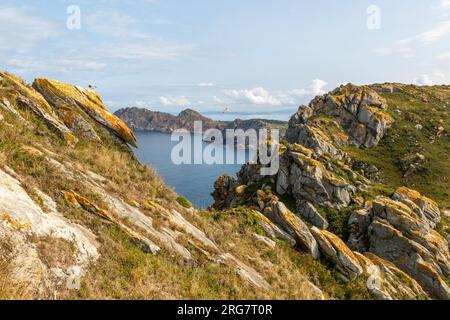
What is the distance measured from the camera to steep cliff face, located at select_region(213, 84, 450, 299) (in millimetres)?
23453

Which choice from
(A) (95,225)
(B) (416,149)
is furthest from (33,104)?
(B) (416,149)

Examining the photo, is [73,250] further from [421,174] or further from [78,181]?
[421,174]

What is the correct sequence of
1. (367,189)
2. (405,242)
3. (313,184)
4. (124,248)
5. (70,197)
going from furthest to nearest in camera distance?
(367,189), (313,184), (405,242), (70,197), (124,248)

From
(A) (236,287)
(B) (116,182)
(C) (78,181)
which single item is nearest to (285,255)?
(A) (236,287)

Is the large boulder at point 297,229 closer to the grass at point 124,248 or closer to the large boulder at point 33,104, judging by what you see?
the grass at point 124,248

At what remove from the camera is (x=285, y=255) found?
19.2 m

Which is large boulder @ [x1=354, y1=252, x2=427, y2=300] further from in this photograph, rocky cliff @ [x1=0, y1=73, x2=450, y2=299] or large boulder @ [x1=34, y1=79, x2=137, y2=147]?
large boulder @ [x1=34, y1=79, x2=137, y2=147]

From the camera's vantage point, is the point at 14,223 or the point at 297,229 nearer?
the point at 14,223

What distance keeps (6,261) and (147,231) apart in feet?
18.9

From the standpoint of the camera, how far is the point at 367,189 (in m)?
43.5

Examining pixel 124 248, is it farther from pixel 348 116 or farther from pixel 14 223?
pixel 348 116

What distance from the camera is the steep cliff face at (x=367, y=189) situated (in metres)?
23.5

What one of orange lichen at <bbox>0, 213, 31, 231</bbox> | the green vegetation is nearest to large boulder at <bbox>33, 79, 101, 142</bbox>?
orange lichen at <bbox>0, 213, 31, 231</bbox>

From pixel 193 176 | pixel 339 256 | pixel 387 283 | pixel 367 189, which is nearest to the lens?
pixel 339 256
